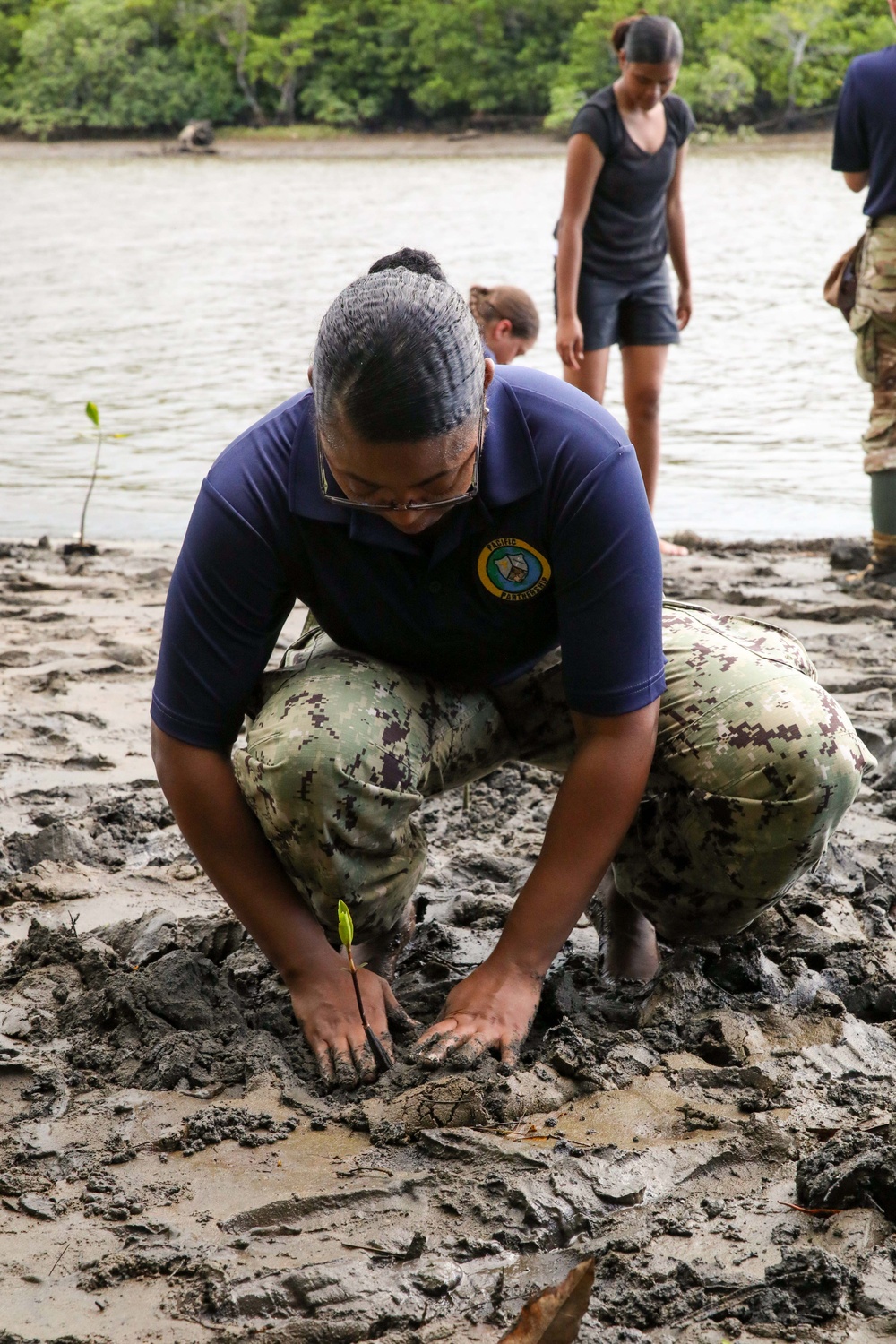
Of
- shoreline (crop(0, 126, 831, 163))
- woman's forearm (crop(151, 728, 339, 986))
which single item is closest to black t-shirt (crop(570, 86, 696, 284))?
woman's forearm (crop(151, 728, 339, 986))

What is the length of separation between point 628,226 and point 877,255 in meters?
0.88

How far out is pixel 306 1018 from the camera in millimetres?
1848

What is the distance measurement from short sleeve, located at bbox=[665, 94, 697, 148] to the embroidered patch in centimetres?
338

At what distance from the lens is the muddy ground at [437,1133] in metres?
1.41

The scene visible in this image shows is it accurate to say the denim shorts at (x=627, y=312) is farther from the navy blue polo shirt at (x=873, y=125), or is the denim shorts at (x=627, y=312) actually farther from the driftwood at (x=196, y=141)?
the driftwood at (x=196, y=141)

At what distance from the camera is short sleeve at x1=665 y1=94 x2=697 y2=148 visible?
15.3 ft

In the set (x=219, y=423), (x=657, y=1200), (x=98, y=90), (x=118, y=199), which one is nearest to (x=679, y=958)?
(x=657, y=1200)

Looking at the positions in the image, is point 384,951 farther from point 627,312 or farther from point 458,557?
point 627,312

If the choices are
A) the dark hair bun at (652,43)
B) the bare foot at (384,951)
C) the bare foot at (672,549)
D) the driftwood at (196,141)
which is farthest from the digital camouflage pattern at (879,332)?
the driftwood at (196,141)

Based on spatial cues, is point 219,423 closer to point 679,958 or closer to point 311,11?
point 679,958

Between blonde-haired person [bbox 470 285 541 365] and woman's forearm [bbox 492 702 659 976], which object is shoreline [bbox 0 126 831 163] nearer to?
blonde-haired person [bbox 470 285 541 365]

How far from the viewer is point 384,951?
6.75 feet

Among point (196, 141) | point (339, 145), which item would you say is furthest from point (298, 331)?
point (339, 145)

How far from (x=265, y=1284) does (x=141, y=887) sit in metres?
1.08
